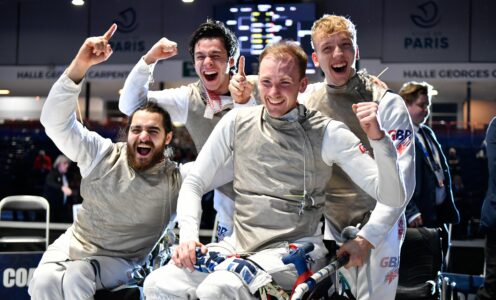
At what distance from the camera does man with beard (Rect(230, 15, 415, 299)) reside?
9.24 feet

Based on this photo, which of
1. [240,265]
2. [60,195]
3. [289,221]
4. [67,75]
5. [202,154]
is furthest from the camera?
[60,195]

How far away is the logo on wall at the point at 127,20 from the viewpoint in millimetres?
14078

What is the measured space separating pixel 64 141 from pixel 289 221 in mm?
1261

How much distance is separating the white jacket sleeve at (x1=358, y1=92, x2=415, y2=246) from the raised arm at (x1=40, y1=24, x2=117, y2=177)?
1.30 metres

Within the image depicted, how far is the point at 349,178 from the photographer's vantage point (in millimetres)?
3055

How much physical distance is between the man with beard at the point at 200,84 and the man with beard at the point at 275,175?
610 millimetres

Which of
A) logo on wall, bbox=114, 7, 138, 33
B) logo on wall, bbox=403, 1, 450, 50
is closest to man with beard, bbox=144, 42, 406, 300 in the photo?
logo on wall, bbox=403, 1, 450, 50

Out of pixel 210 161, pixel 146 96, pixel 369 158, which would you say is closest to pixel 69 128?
pixel 146 96

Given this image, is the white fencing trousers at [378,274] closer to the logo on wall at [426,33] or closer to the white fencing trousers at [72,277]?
the white fencing trousers at [72,277]

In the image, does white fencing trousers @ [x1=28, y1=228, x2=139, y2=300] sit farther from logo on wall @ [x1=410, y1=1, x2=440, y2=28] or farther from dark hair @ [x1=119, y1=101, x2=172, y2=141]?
logo on wall @ [x1=410, y1=1, x2=440, y2=28]

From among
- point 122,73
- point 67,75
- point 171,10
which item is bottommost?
point 67,75

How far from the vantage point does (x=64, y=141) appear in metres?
3.38

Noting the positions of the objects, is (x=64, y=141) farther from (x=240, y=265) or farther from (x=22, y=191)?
(x=22, y=191)

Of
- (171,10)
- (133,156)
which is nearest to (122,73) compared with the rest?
(171,10)
